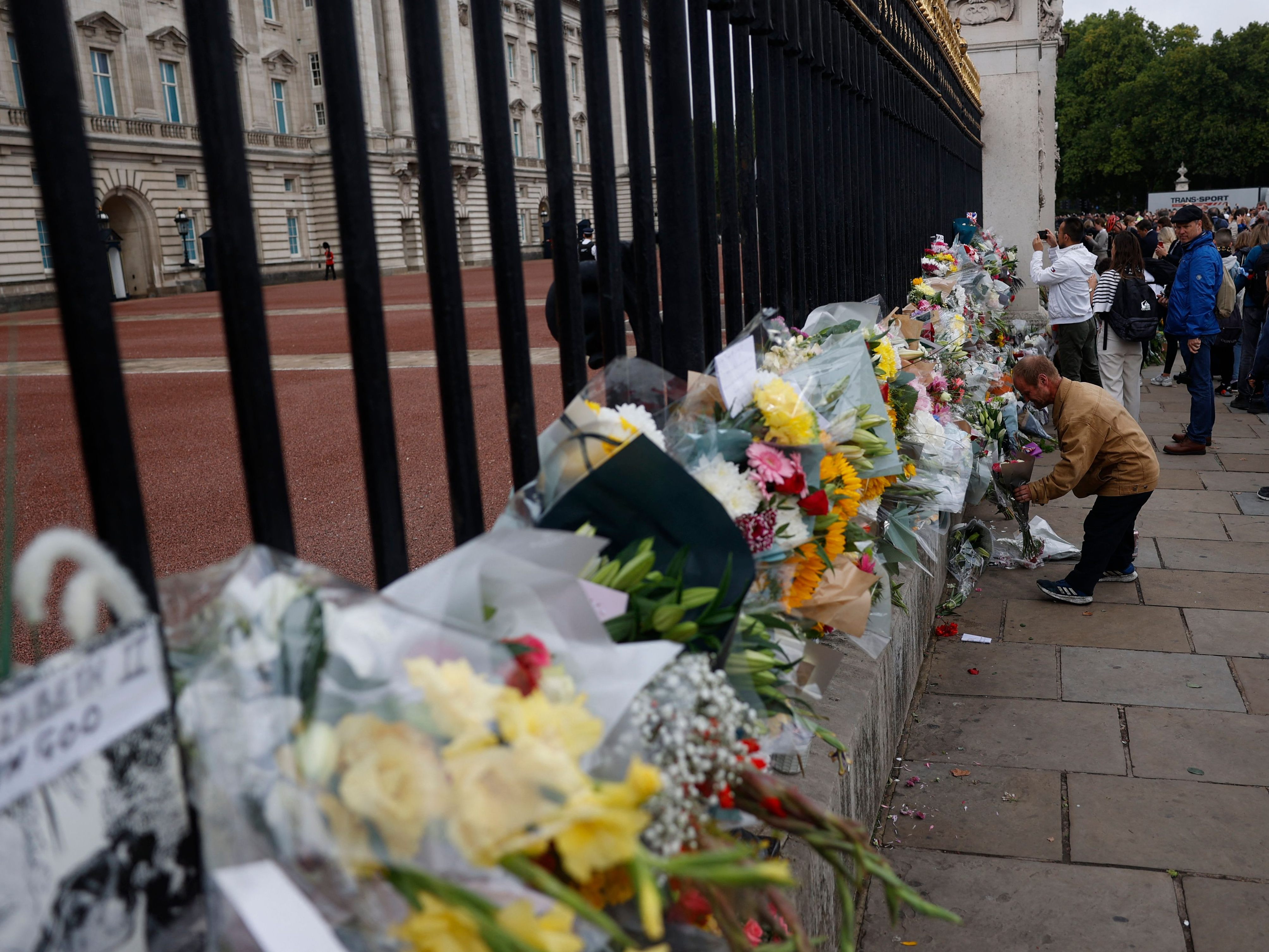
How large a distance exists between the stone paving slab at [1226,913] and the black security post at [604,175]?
6.94ft

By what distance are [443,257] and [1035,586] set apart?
5.05m

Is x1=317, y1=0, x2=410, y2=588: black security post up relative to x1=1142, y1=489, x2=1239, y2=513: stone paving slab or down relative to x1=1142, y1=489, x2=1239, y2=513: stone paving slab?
up

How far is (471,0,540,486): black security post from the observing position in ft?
5.41

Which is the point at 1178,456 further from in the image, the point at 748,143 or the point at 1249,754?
the point at 748,143

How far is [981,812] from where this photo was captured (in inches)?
136

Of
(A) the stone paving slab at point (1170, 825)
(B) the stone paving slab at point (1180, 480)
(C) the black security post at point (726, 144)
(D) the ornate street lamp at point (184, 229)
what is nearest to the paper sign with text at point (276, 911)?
(C) the black security post at point (726, 144)

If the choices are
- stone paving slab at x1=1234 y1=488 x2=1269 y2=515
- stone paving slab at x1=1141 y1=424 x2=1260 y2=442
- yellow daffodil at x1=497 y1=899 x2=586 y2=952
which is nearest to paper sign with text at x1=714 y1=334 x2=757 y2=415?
yellow daffodil at x1=497 y1=899 x2=586 y2=952

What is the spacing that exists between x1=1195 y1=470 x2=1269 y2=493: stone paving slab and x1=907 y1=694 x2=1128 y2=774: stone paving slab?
450cm

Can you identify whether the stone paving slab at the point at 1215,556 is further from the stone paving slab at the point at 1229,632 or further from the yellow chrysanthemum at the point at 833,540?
the yellow chrysanthemum at the point at 833,540

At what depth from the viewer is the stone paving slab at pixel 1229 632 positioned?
4.75m


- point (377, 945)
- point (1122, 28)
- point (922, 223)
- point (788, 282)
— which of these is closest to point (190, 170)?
point (922, 223)

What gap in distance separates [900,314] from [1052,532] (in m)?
2.16

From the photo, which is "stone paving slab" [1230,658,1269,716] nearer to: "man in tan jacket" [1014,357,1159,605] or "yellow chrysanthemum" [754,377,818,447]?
"man in tan jacket" [1014,357,1159,605]

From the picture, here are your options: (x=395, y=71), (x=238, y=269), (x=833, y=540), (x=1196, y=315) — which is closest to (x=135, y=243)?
(x=395, y=71)
